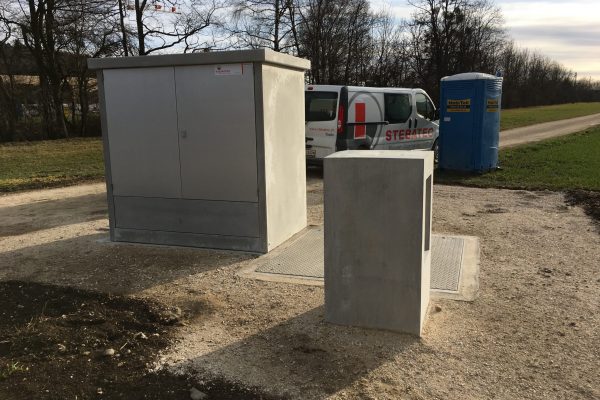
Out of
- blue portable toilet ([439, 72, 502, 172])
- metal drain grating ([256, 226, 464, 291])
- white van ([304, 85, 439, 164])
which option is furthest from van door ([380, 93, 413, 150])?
metal drain grating ([256, 226, 464, 291])

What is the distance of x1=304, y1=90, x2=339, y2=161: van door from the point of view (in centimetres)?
1084

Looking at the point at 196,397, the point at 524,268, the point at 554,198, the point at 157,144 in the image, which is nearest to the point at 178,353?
the point at 196,397

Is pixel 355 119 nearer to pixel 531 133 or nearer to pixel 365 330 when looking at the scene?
pixel 365 330

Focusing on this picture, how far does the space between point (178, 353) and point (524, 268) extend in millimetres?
3396

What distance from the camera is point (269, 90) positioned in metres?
5.44

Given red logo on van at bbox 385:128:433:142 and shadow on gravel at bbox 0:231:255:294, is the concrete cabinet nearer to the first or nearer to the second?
shadow on gravel at bbox 0:231:255:294

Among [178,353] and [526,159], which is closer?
[178,353]

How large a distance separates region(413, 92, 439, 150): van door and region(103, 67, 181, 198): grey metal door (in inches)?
311

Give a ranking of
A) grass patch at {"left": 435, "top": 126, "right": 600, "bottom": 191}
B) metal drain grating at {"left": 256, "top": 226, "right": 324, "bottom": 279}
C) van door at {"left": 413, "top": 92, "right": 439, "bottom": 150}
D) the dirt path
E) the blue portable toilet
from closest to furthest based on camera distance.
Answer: metal drain grating at {"left": 256, "top": 226, "right": 324, "bottom": 279} < grass patch at {"left": 435, "top": 126, "right": 600, "bottom": 191} < the blue portable toilet < van door at {"left": 413, "top": 92, "right": 439, "bottom": 150} < the dirt path

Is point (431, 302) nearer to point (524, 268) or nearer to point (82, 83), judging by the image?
point (524, 268)

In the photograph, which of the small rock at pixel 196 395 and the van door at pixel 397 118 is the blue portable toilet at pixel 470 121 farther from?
the small rock at pixel 196 395

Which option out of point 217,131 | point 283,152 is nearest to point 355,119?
point 283,152

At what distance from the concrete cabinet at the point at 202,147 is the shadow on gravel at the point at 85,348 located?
5.08 ft

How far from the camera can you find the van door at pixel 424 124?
1245cm
